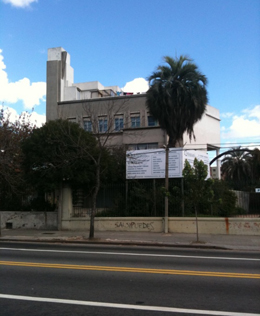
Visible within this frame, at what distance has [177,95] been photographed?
77.0 ft

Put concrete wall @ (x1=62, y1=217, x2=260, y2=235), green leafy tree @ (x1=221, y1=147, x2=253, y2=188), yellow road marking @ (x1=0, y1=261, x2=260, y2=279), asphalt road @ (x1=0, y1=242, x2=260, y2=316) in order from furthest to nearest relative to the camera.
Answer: green leafy tree @ (x1=221, y1=147, x2=253, y2=188), concrete wall @ (x1=62, y1=217, x2=260, y2=235), yellow road marking @ (x1=0, y1=261, x2=260, y2=279), asphalt road @ (x1=0, y1=242, x2=260, y2=316)

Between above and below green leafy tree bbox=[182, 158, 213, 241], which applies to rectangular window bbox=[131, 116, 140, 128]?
above

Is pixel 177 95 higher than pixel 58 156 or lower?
higher

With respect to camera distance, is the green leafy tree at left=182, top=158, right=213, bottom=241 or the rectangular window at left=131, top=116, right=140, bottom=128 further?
the rectangular window at left=131, top=116, right=140, bottom=128

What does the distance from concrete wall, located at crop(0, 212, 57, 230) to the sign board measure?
18.4 ft

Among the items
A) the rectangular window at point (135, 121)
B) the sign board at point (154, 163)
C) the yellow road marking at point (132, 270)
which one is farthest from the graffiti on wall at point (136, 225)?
the rectangular window at point (135, 121)

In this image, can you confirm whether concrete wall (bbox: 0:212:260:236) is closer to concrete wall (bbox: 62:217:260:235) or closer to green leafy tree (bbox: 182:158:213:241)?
concrete wall (bbox: 62:217:260:235)

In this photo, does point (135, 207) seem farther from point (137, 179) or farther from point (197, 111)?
point (197, 111)

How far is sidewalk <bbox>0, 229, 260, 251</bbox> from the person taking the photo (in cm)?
1349

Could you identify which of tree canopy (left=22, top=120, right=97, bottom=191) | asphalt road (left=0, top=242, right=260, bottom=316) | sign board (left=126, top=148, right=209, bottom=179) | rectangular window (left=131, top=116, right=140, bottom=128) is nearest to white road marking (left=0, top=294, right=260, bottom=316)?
asphalt road (left=0, top=242, right=260, bottom=316)

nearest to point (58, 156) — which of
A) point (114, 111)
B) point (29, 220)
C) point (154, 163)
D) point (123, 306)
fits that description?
point (29, 220)

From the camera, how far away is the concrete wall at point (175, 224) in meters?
16.4

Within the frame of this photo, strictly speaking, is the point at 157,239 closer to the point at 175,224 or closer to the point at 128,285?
the point at 175,224

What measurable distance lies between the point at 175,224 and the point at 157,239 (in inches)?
101
